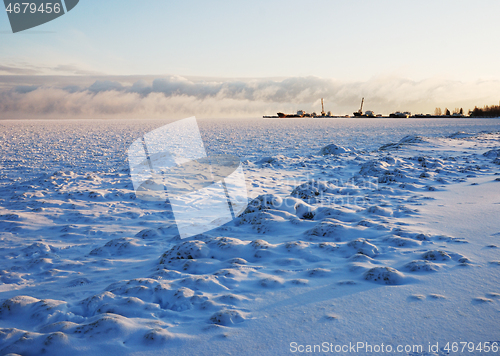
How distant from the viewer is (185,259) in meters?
4.01

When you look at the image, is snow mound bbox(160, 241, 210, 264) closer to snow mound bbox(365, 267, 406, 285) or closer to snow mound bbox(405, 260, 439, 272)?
snow mound bbox(365, 267, 406, 285)

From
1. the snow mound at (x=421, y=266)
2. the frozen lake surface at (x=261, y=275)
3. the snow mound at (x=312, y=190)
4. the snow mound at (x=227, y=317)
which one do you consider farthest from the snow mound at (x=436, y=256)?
the snow mound at (x=312, y=190)

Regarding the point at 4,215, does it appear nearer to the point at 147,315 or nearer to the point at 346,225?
the point at 147,315

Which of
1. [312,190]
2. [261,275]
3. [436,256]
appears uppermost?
Answer: [312,190]

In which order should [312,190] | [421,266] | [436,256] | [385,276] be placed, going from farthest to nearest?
[312,190] < [436,256] < [421,266] < [385,276]

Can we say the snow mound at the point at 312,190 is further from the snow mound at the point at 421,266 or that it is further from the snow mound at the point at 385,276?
the snow mound at the point at 385,276

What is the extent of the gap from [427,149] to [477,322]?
15041 millimetres

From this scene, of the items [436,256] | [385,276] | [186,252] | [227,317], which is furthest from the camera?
[186,252]

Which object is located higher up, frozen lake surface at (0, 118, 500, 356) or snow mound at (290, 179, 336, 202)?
snow mound at (290, 179, 336, 202)

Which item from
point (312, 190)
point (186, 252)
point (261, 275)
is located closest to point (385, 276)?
point (261, 275)

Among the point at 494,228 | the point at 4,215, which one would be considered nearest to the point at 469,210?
the point at 494,228

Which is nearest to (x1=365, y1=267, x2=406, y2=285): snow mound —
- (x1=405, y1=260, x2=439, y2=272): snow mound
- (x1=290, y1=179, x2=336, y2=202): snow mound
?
(x1=405, y1=260, x2=439, y2=272): snow mound

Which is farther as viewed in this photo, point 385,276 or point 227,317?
point 385,276

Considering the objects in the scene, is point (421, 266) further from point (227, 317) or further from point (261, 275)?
point (227, 317)
